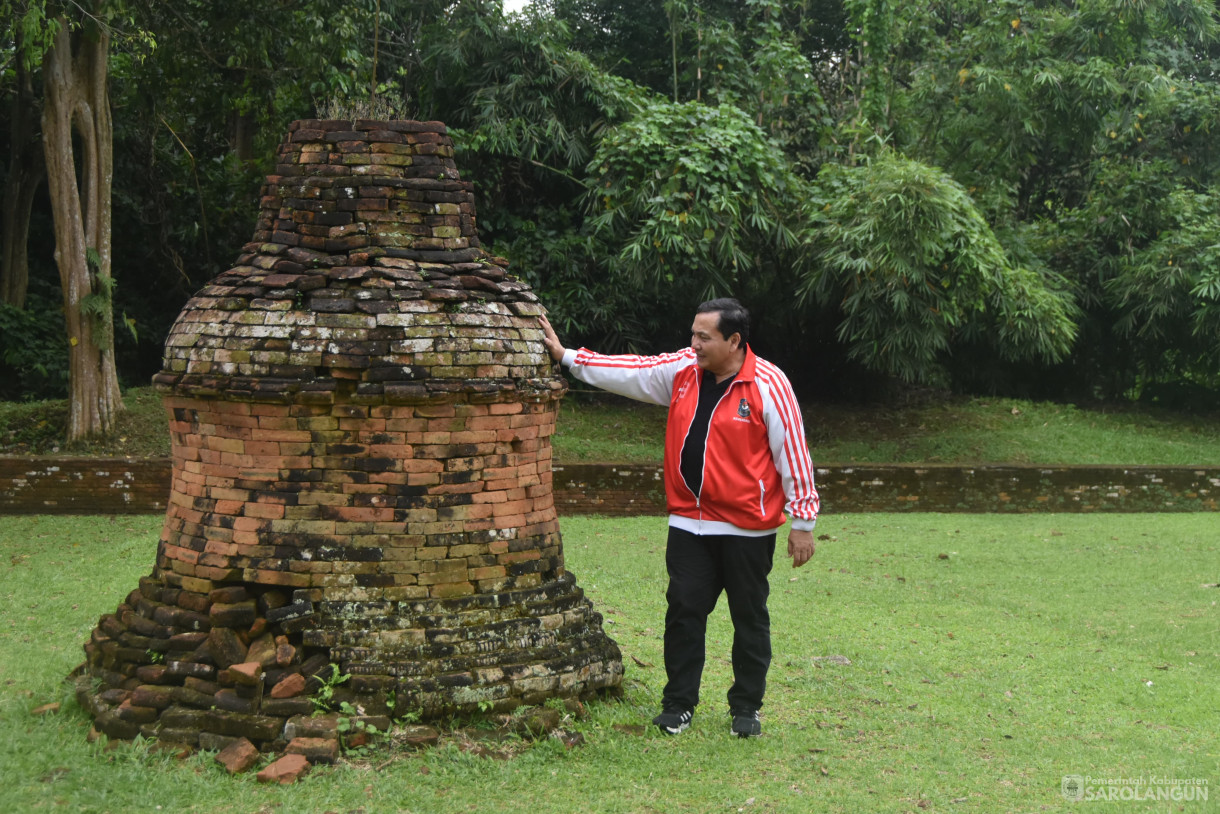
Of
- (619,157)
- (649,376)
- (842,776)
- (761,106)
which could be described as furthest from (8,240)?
(842,776)

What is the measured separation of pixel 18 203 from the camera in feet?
43.9

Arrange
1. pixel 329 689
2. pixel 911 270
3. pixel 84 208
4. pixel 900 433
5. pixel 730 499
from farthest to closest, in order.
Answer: pixel 900 433 < pixel 911 270 < pixel 84 208 < pixel 730 499 < pixel 329 689

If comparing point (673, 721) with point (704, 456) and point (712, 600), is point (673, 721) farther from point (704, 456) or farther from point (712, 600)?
point (704, 456)

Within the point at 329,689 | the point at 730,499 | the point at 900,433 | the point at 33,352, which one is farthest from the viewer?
the point at 900,433

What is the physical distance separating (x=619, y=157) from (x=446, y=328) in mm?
8464

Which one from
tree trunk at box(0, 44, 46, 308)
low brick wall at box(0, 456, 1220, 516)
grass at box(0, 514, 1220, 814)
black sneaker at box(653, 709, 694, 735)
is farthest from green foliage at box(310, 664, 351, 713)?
tree trunk at box(0, 44, 46, 308)

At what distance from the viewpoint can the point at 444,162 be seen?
4.70m

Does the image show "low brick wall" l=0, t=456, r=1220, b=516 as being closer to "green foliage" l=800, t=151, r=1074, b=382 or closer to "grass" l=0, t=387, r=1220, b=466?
"grass" l=0, t=387, r=1220, b=466

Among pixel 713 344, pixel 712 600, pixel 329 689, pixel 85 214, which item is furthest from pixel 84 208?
pixel 712 600

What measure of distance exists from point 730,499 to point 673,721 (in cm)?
96

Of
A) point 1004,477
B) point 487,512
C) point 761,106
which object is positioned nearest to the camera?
point 487,512

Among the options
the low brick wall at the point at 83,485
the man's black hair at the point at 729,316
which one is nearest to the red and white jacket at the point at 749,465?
the man's black hair at the point at 729,316

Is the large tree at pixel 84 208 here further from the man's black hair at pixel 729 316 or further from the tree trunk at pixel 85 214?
the man's black hair at pixel 729 316

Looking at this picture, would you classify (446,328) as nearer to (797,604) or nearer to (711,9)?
(797,604)
